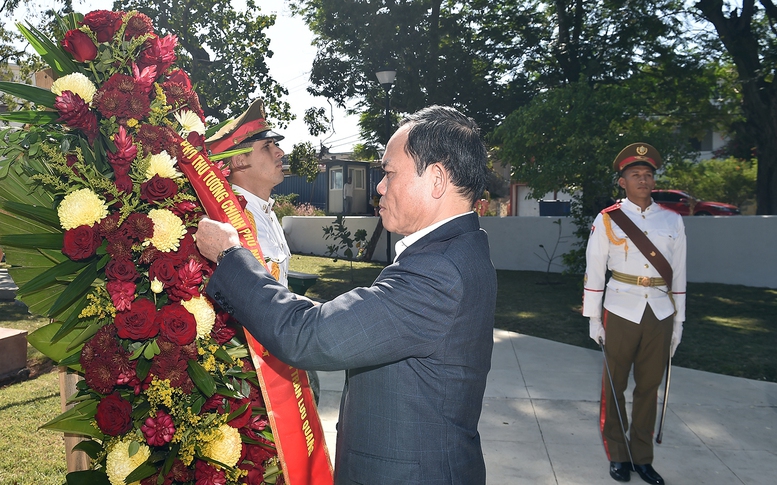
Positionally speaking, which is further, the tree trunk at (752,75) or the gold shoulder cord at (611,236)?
the tree trunk at (752,75)

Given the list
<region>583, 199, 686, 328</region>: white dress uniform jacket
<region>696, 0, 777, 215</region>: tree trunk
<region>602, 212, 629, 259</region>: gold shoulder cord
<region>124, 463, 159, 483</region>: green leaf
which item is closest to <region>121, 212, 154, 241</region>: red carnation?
<region>124, 463, 159, 483</region>: green leaf

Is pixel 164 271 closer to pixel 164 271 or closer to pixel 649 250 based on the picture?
pixel 164 271

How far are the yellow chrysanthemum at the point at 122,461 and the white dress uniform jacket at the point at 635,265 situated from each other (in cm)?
339

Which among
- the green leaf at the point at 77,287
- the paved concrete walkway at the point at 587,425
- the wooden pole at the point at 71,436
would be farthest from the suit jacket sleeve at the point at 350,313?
the paved concrete walkway at the point at 587,425

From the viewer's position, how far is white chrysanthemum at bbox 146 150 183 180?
2062mm

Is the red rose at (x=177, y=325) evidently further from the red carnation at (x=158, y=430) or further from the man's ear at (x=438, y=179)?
the man's ear at (x=438, y=179)

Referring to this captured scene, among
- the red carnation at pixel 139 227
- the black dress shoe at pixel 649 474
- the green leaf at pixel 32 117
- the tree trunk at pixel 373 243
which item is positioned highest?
the green leaf at pixel 32 117

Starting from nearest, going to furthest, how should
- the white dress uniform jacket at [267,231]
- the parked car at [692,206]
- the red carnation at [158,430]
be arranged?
the red carnation at [158,430], the white dress uniform jacket at [267,231], the parked car at [692,206]

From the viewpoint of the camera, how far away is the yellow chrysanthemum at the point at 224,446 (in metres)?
2.11

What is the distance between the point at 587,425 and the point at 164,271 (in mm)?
4417

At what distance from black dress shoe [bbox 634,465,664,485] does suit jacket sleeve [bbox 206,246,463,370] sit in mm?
3358

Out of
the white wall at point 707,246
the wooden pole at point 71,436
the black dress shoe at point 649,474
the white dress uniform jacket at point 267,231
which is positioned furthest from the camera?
the white wall at point 707,246

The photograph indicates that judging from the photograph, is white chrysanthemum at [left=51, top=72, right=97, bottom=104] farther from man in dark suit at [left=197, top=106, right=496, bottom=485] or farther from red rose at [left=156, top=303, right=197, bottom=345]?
red rose at [left=156, top=303, right=197, bottom=345]

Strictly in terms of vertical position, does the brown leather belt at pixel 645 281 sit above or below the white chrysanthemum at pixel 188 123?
below
